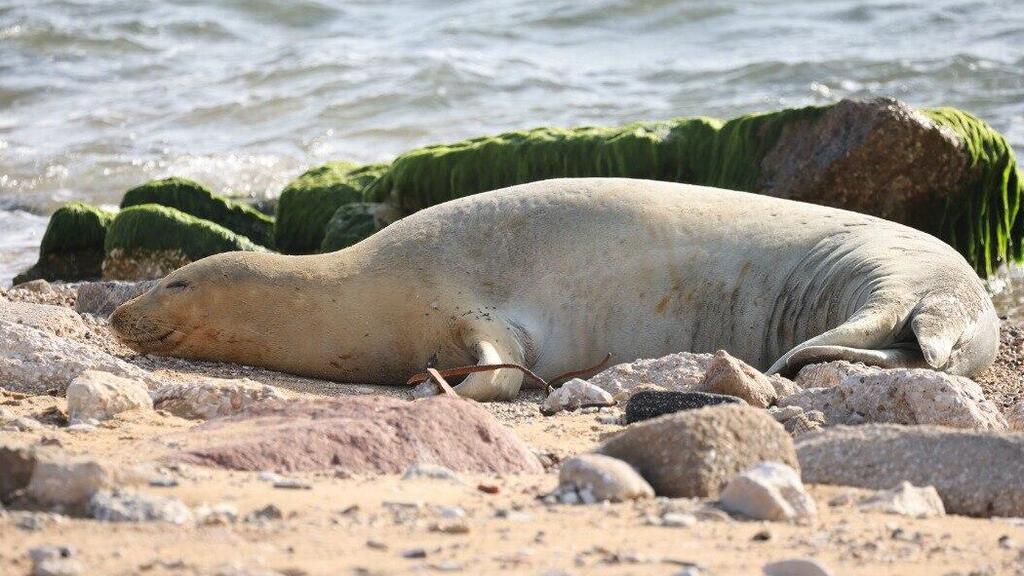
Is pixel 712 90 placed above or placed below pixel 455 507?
below

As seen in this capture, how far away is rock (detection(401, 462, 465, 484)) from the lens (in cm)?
361

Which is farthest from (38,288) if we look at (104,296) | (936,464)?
(936,464)

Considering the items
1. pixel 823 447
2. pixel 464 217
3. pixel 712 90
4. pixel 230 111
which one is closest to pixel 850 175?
pixel 464 217

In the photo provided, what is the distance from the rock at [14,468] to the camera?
318 cm

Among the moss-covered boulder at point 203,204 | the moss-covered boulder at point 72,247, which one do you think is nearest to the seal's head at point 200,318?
the moss-covered boulder at point 72,247

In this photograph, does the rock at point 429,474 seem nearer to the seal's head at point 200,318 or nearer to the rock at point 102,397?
the rock at point 102,397

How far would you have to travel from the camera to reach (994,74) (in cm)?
1494

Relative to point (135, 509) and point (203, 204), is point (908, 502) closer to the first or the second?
point (135, 509)

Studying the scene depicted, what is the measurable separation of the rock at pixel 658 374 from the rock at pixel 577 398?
127 mm

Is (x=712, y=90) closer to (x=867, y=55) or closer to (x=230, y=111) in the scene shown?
(x=867, y=55)

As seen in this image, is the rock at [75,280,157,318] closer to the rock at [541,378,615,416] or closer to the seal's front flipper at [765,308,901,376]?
the rock at [541,378,615,416]

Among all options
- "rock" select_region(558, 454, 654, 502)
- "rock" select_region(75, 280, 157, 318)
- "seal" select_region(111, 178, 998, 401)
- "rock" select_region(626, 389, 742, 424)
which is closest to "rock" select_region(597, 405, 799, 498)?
"rock" select_region(558, 454, 654, 502)

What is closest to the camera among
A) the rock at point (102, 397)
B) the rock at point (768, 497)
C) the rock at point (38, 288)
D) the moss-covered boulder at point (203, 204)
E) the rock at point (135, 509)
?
the rock at point (135, 509)

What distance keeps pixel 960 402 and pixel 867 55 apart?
1246cm
